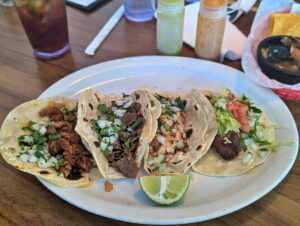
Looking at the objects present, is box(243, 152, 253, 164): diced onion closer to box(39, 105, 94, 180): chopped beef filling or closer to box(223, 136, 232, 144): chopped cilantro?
box(223, 136, 232, 144): chopped cilantro

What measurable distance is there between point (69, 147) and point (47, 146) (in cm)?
13

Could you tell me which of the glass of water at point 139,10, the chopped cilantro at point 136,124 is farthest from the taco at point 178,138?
the glass of water at point 139,10

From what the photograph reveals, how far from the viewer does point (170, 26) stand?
94.7 inches

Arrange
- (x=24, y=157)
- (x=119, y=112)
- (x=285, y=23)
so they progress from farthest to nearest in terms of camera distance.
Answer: (x=285, y=23), (x=119, y=112), (x=24, y=157)

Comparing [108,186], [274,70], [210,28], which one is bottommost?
[108,186]

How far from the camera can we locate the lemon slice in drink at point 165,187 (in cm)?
157

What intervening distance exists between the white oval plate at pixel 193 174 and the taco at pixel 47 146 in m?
0.08

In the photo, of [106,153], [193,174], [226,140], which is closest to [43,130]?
[106,153]

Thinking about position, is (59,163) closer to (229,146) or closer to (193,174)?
(193,174)

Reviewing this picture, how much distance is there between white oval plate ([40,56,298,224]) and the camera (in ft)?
5.00

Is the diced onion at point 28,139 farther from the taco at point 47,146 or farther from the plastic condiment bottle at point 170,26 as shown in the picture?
the plastic condiment bottle at point 170,26

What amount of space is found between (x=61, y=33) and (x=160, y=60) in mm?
806

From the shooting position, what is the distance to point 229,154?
182 cm

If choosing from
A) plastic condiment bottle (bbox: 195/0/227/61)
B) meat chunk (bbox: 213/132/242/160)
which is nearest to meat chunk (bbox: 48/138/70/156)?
meat chunk (bbox: 213/132/242/160)
